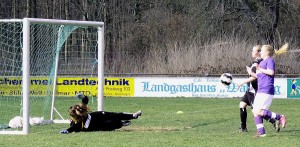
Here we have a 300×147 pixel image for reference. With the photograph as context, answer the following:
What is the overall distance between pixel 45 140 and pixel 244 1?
135ft

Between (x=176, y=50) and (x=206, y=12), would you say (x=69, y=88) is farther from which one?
(x=206, y=12)

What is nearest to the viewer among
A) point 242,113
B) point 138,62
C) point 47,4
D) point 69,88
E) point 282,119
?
point 282,119

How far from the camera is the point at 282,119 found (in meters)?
15.4

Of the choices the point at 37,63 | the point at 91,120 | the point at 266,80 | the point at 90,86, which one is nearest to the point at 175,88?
the point at 90,86

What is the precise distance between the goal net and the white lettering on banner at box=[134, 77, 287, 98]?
859 centimetres

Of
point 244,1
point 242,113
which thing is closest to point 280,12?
point 244,1

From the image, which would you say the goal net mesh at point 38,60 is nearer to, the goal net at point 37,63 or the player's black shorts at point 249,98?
the goal net at point 37,63

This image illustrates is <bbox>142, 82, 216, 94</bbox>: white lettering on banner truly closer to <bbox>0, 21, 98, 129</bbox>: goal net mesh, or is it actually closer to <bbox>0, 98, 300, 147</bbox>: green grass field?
<bbox>0, 21, 98, 129</bbox>: goal net mesh

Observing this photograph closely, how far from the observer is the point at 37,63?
22.2 metres

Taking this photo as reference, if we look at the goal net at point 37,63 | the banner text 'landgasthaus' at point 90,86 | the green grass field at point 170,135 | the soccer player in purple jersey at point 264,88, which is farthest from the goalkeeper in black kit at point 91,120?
the banner text 'landgasthaus' at point 90,86

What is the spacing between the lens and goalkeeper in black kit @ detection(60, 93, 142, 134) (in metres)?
16.7

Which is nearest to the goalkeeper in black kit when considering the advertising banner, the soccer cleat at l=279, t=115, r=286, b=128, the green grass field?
the green grass field

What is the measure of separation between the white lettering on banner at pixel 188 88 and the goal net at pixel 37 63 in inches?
338

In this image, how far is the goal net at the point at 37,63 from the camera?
16.9m
